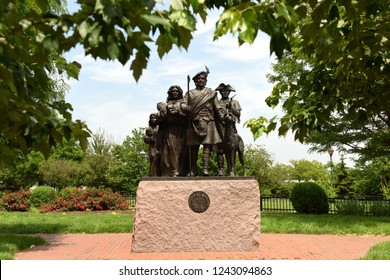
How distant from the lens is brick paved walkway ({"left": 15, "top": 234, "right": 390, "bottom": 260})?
27.1 ft

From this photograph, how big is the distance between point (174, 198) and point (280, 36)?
6.21 meters

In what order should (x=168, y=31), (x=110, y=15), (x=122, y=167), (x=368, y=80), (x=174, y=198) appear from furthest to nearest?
1. (x=122, y=167)
2. (x=174, y=198)
3. (x=368, y=80)
4. (x=168, y=31)
5. (x=110, y=15)

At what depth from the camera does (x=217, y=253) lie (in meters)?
8.58

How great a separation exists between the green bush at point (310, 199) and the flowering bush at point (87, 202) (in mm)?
8498

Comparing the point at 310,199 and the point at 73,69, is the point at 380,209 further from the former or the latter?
the point at 73,69

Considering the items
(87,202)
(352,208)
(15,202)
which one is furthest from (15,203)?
(352,208)

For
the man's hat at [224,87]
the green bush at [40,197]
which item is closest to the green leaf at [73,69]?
the man's hat at [224,87]

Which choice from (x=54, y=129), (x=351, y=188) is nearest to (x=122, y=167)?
(x=351, y=188)

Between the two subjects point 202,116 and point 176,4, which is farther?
point 202,116

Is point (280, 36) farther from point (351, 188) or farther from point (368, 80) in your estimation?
point (351, 188)

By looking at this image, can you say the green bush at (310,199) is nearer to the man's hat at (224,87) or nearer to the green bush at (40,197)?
the man's hat at (224,87)

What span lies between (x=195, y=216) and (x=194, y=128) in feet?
6.43

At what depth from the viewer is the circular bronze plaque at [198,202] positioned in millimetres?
8797

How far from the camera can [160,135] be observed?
10086 mm
